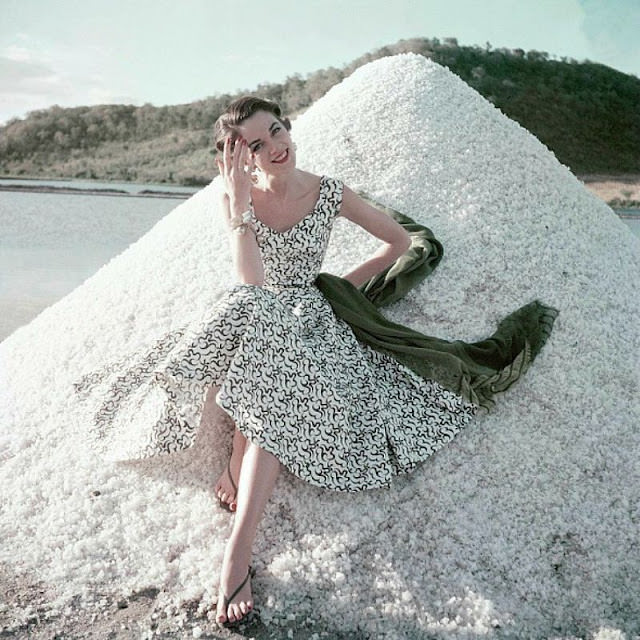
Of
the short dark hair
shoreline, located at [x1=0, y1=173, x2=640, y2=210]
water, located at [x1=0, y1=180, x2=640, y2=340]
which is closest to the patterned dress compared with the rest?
the short dark hair

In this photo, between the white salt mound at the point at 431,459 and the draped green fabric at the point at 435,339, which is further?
the draped green fabric at the point at 435,339

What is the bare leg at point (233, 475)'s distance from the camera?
1935 mm

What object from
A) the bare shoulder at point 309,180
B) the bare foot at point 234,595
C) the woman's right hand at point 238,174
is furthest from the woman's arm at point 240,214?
the bare foot at point 234,595

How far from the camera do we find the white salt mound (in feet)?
5.81

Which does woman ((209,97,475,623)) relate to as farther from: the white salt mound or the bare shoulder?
the white salt mound

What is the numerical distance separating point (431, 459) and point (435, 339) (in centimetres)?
35

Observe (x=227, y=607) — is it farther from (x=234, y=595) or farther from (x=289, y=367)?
(x=289, y=367)

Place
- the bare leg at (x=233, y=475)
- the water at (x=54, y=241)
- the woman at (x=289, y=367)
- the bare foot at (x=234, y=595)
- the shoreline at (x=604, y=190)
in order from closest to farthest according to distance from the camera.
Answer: the bare foot at (x=234, y=595)
the woman at (x=289, y=367)
the bare leg at (x=233, y=475)
the water at (x=54, y=241)
the shoreline at (x=604, y=190)

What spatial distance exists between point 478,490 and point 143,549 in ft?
2.86

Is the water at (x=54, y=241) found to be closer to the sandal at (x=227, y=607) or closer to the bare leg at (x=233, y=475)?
the bare leg at (x=233, y=475)

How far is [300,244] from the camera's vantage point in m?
2.15

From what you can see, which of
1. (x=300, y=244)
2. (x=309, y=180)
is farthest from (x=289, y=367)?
(x=309, y=180)

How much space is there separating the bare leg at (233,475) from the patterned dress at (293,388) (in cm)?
12

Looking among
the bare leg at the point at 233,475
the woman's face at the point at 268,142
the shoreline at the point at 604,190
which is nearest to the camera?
the bare leg at the point at 233,475
